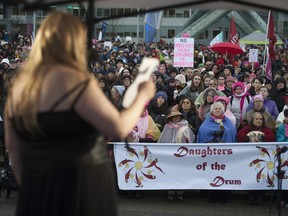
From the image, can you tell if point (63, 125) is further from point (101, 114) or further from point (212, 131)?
point (212, 131)

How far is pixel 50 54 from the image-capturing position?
7.82 feet

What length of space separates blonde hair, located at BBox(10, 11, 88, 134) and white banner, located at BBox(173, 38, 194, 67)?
12.5 m

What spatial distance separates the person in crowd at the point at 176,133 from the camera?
25.2 feet

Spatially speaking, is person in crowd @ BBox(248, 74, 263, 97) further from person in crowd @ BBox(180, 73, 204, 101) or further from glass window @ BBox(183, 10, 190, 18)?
glass window @ BBox(183, 10, 190, 18)

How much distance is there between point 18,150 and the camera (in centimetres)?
258

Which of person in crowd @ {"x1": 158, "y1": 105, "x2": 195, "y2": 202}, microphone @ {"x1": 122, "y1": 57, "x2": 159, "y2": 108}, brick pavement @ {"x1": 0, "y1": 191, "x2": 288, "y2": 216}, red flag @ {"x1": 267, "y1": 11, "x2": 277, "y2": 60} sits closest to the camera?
microphone @ {"x1": 122, "y1": 57, "x2": 159, "y2": 108}

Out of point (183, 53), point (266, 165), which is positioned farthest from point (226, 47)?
point (266, 165)

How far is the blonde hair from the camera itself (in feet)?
7.77

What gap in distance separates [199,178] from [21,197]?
16.8ft

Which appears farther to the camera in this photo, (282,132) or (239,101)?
(239,101)

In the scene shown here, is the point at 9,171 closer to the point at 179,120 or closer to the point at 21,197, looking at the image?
the point at 179,120

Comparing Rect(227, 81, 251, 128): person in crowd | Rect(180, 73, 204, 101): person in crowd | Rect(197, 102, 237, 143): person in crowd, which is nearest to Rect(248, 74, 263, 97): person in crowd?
Rect(227, 81, 251, 128): person in crowd

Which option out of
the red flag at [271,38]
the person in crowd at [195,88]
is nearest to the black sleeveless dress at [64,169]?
the person in crowd at [195,88]

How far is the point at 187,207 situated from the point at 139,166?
82cm
